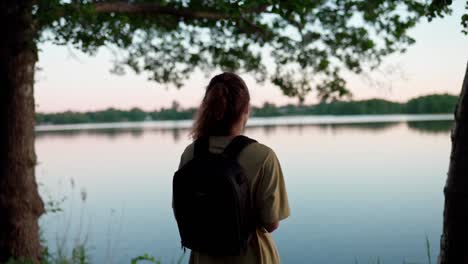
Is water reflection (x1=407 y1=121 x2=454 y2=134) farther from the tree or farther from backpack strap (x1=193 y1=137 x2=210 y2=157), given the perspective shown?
backpack strap (x1=193 y1=137 x2=210 y2=157)

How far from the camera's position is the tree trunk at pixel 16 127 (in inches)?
185

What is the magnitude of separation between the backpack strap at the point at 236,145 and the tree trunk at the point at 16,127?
354 centimetres

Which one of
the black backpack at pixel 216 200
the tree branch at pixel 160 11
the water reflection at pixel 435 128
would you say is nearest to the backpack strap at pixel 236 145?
the black backpack at pixel 216 200

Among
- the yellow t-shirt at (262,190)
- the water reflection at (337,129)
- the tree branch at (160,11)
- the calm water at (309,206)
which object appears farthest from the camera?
the water reflection at (337,129)

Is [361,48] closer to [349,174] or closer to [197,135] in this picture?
[197,135]

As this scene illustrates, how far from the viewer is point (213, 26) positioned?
6.38 metres

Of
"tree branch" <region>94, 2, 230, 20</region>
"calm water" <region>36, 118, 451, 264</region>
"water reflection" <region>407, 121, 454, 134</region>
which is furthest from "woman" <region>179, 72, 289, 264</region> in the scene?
"water reflection" <region>407, 121, 454, 134</region>

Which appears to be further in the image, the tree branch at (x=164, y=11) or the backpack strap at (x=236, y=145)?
the tree branch at (x=164, y=11)

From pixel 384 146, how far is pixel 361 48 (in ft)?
79.6

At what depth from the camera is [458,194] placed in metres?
1.74

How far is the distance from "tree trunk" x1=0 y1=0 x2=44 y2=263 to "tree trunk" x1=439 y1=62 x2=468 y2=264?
14.0 ft

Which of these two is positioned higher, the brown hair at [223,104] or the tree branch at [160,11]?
the tree branch at [160,11]

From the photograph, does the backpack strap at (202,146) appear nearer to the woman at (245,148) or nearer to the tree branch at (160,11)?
the woman at (245,148)

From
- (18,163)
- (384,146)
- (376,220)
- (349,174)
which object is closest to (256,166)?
(18,163)
